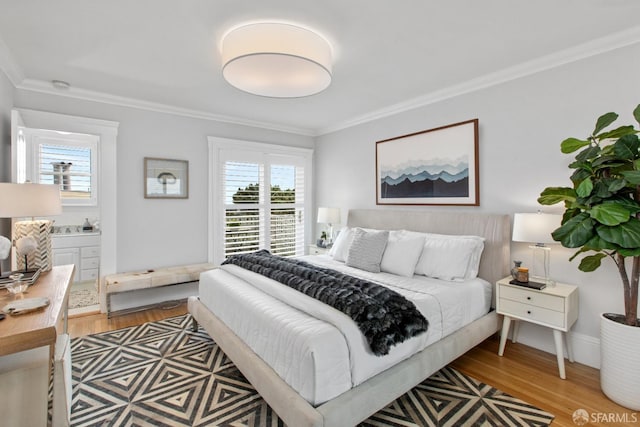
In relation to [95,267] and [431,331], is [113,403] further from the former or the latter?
[95,267]

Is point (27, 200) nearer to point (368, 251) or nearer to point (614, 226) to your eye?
point (368, 251)

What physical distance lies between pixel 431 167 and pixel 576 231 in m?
1.77

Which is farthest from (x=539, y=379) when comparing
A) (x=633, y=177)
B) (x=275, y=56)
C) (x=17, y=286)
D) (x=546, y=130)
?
(x=17, y=286)

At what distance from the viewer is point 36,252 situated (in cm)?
244

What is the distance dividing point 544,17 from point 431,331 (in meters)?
2.29

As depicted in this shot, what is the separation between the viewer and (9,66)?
2.78 m

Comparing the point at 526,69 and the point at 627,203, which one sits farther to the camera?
the point at 526,69

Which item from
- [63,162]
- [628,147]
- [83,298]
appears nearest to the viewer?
[628,147]

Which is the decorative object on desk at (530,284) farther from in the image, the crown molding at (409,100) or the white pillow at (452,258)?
the crown molding at (409,100)

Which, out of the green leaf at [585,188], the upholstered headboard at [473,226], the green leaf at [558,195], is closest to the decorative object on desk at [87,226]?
the upholstered headboard at [473,226]

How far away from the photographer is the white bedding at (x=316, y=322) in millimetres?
1612

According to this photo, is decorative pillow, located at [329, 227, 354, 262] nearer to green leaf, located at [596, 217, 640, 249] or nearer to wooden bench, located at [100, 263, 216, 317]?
wooden bench, located at [100, 263, 216, 317]

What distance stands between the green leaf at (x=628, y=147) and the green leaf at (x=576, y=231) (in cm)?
42

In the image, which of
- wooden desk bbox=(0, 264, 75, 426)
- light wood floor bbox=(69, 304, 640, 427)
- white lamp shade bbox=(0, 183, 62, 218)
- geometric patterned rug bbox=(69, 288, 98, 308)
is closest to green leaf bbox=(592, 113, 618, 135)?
light wood floor bbox=(69, 304, 640, 427)
